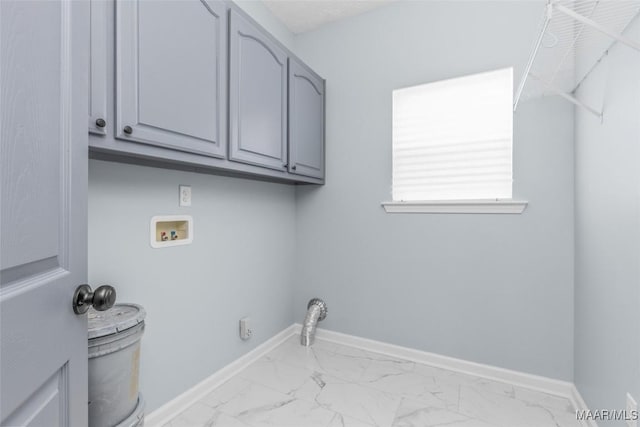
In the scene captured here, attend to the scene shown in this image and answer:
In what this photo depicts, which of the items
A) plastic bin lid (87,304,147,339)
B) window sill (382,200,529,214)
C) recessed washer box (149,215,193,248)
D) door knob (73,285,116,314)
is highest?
window sill (382,200,529,214)

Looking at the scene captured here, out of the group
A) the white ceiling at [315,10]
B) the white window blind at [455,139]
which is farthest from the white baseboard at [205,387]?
the white ceiling at [315,10]

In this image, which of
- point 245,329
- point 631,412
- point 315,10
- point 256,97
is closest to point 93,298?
point 256,97

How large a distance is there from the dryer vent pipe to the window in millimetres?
1033

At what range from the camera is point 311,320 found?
8.01 feet

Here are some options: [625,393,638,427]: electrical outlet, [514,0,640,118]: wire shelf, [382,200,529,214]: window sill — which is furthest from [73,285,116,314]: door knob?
[382,200,529,214]: window sill

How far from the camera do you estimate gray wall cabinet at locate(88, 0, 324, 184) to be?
1073 mm

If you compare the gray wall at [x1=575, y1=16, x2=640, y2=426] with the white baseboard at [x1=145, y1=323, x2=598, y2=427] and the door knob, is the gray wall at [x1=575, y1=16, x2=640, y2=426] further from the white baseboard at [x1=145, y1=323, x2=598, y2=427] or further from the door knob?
the door knob

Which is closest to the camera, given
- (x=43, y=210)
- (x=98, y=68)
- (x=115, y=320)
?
(x=43, y=210)

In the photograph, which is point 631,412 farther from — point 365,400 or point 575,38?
point 575,38

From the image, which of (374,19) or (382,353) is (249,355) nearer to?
(382,353)

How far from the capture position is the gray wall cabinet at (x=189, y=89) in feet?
3.52

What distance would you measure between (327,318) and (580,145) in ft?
6.57

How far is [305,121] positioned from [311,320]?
151 cm

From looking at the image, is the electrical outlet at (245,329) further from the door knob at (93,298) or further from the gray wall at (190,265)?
the door knob at (93,298)
